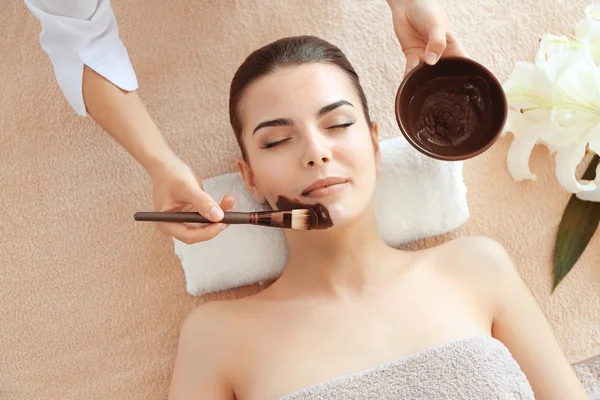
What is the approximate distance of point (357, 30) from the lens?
155cm

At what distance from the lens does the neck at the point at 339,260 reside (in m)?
1.28

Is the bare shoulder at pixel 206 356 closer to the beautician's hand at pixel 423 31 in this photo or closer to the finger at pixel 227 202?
A: the finger at pixel 227 202

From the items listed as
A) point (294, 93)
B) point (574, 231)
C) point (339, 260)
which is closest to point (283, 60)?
point (294, 93)

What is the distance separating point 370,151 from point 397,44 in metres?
0.47

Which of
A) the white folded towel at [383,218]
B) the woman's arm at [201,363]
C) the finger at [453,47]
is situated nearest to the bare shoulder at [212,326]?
the woman's arm at [201,363]

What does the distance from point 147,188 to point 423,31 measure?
786mm

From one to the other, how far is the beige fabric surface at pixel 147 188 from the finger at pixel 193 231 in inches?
13.4

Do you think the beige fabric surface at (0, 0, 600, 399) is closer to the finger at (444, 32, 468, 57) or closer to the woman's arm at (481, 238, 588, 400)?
the woman's arm at (481, 238, 588, 400)

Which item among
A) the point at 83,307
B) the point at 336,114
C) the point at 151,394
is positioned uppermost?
the point at 336,114

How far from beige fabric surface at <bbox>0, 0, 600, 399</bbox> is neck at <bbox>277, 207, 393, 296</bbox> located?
22 centimetres

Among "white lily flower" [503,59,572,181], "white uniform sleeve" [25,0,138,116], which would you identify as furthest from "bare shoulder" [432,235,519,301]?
"white uniform sleeve" [25,0,138,116]

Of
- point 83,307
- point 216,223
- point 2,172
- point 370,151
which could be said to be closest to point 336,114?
point 370,151

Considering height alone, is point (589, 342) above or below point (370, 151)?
below

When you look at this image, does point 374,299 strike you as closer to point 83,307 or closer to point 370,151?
point 370,151
